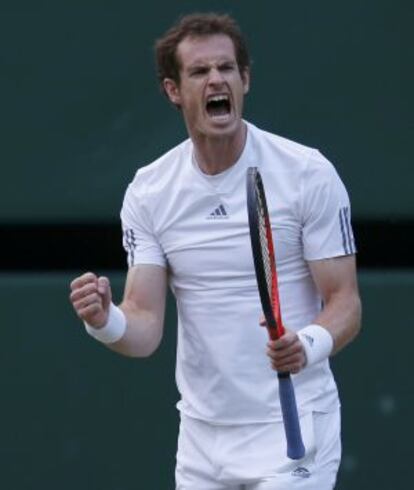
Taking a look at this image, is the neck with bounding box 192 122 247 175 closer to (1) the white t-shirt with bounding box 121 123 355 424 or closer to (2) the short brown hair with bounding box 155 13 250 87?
(1) the white t-shirt with bounding box 121 123 355 424

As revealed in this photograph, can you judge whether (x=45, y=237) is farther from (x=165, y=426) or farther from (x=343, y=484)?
(x=343, y=484)

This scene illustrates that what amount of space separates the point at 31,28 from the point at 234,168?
1.50m

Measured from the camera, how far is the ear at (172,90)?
193 inches

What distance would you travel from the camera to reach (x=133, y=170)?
603cm

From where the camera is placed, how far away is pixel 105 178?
603 cm

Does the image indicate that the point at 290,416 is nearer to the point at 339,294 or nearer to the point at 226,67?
the point at 339,294

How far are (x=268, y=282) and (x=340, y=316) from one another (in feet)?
1.02

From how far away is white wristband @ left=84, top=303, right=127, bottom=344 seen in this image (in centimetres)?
462

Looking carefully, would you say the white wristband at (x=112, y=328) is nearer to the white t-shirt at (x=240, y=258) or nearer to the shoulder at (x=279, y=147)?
the white t-shirt at (x=240, y=258)

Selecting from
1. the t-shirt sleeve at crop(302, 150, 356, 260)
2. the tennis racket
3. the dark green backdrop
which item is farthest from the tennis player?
the dark green backdrop

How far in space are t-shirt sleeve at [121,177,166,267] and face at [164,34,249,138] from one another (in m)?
0.22

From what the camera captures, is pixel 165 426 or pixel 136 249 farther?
pixel 165 426

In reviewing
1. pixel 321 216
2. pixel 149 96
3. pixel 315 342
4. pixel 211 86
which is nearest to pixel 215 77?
pixel 211 86

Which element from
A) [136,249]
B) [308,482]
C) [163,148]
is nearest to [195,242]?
[136,249]
